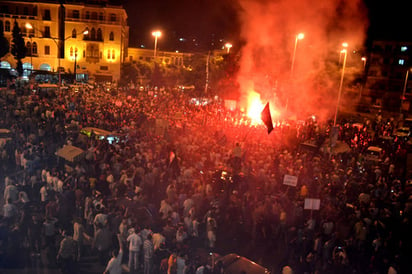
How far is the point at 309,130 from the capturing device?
18.9 metres

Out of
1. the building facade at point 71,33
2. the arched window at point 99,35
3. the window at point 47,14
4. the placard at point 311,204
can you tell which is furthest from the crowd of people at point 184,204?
the window at point 47,14

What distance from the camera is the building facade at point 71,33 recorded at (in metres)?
44.5

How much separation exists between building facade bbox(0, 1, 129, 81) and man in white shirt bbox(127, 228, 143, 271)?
135 ft

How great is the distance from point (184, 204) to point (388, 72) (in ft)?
146

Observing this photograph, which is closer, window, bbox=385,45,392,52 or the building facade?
the building facade

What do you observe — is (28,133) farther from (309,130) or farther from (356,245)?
(309,130)

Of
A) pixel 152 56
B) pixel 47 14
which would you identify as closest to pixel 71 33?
pixel 47 14

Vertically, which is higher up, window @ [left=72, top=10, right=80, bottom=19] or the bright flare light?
window @ [left=72, top=10, right=80, bottom=19]

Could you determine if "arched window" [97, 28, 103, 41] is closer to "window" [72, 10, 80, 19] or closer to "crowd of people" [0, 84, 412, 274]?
"window" [72, 10, 80, 19]

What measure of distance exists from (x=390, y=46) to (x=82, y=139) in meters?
44.2

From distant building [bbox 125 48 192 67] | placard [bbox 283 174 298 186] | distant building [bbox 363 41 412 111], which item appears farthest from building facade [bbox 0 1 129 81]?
placard [bbox 283 174 298 186]

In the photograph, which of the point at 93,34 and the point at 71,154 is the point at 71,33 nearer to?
the point at 93,34

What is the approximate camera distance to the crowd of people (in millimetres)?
6996

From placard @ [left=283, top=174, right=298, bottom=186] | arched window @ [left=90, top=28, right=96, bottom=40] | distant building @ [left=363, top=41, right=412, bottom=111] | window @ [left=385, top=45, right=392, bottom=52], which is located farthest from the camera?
window @ [left=385, top=45, right=392, bottom=52]
